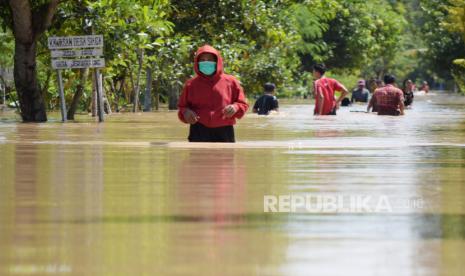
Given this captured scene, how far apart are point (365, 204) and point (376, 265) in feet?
11.5

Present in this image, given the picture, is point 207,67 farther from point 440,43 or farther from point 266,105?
point 440,43

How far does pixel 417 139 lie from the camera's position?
24.7 meters

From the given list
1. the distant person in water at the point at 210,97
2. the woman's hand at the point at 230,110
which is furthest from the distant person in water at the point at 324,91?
the woman's hand at the point at 230,110

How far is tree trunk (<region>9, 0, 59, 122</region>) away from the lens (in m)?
33.2

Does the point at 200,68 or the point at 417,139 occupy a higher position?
the point at 200,68

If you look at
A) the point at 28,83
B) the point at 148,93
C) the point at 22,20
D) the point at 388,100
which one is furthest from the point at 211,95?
the point at 148,93

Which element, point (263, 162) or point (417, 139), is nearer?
point (263, 162)

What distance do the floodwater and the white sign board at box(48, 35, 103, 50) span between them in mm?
11931

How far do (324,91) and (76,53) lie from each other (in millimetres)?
5779

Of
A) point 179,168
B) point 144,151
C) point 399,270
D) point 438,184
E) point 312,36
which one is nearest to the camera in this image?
point 399,270

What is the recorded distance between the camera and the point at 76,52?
113 ft

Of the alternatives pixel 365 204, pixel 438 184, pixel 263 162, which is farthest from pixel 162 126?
pixel 365 204

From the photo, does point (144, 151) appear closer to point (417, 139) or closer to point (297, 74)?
point (417, 139)

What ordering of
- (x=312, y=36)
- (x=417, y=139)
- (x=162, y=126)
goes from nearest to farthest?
1. (x=417, y=139)
2. (x=162, y=126)
3. (x=312, y=36)
